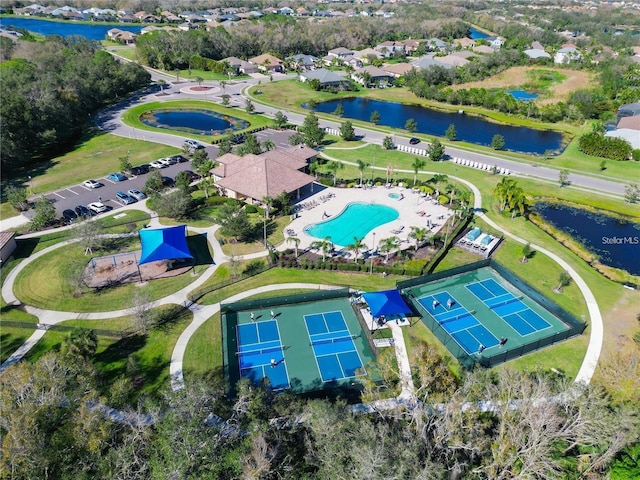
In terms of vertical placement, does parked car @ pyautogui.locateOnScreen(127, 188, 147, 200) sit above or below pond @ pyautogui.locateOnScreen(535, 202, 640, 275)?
above

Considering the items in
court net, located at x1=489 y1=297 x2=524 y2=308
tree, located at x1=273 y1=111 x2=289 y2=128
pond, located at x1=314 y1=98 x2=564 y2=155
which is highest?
tree, located at x1=273 y1=111 x2=289 y2=128

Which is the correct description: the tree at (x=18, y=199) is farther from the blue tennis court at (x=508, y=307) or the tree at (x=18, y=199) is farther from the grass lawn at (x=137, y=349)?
the blue tennis court at (x=508, y=307)

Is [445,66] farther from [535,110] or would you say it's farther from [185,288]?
[185,288]

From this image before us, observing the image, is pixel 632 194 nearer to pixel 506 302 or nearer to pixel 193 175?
pixel 506 302

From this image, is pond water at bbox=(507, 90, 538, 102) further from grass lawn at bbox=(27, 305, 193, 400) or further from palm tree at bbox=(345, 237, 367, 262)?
grass lawn at bbox=(27, 305, 193, 400)

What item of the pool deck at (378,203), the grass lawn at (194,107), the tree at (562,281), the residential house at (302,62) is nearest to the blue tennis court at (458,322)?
the pool deck at (378,203)


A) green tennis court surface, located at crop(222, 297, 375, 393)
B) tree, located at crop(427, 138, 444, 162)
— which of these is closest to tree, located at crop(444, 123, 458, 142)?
tree, located at crop(427, 138, 444, 162)

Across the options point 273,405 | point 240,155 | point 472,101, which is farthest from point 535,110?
point 273,405
